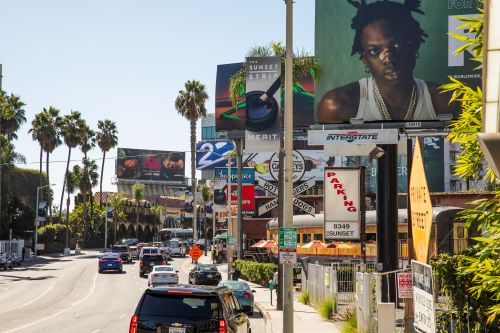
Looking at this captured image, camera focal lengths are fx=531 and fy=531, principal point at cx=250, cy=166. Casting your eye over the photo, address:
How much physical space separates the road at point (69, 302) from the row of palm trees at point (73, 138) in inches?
1449

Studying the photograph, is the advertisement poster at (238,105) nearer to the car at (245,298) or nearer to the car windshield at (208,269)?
the car windshield at (208,269)

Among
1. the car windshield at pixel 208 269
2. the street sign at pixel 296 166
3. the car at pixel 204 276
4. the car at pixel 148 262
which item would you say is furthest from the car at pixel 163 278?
the car at pixel 148 262

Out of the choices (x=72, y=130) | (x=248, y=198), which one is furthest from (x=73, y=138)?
(x=248, y=198)

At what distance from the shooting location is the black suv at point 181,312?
9531 mm

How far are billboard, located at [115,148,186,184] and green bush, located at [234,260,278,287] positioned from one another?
112 metres

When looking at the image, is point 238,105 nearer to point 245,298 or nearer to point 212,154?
point 245,298

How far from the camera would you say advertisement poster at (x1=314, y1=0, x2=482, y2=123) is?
21859 millimetres

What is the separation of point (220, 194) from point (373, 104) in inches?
1060

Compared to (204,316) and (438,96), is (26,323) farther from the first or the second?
(438,96)

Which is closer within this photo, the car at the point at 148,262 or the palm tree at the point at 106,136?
the car at the point at 148,262

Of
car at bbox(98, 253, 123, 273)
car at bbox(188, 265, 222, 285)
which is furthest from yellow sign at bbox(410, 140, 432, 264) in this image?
car at bbox(98, 253, 123, 273)

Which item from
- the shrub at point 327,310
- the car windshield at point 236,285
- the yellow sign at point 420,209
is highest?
the yellow sign at point 420,209

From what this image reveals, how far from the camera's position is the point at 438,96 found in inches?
870

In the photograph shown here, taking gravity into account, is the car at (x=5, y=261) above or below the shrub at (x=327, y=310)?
below
